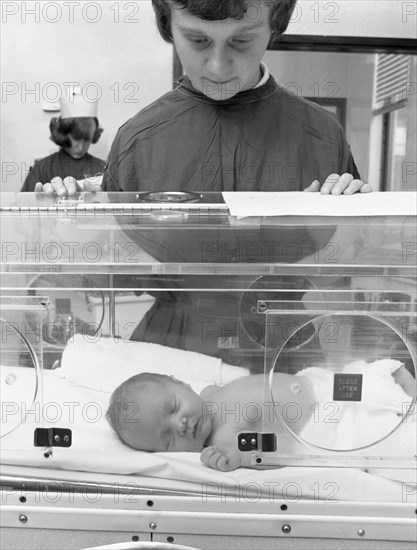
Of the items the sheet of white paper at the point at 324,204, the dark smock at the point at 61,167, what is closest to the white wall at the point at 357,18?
the dark smock at the point at 61,167

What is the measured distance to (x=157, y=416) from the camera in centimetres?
75

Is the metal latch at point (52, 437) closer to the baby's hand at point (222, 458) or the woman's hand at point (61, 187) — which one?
the baby's hand at point (222, 458)

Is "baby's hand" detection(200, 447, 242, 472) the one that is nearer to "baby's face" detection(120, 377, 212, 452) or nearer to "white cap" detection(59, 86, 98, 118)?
"baby's face" detection(120, 377, 212, 452)

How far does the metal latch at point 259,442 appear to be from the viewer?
707mm

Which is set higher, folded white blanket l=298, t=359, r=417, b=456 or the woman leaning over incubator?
the woman leaning over incubator

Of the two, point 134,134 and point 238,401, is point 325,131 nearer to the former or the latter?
point 134,134

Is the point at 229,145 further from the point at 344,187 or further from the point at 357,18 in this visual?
the point at 357,18

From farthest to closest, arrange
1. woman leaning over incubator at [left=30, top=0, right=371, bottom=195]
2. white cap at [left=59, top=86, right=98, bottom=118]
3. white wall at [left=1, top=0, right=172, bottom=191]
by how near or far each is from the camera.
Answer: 1. white wall at [left=1, top=0, right=172, bottom=191]
2. white cap at [left=59, top=86, right=98, bottom=118]
3. woman leaning over incubator at [left=30, top=0, right=371, bottom=195]

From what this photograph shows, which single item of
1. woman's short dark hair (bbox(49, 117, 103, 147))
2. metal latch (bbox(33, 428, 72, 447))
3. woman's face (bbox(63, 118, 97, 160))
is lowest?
metal latch (bbox(33, 428, 72, 447))

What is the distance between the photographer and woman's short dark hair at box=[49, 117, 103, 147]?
2545 millimetres

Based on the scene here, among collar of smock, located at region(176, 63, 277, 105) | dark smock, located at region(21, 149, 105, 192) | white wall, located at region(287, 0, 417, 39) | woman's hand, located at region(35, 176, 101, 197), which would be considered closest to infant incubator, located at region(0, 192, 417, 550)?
woman's hand, located at region(35, 176, 101, 197)

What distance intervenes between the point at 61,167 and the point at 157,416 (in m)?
1.95

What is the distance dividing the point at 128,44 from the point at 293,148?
65.8 inches

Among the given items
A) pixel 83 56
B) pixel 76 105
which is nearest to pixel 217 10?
pixel 76 105
